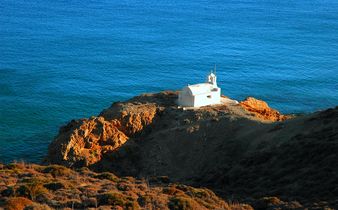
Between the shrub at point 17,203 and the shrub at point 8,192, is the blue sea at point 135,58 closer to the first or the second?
the shrub at point 8,192

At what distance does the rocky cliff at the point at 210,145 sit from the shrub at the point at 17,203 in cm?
1235

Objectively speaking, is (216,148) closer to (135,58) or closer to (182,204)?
(182,204)

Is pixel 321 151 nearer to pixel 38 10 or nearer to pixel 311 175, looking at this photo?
A: pixel 311 175

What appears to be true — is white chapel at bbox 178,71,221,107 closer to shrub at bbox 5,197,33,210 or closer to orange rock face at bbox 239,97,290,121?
orange rock face at bbox 239,97,290,121

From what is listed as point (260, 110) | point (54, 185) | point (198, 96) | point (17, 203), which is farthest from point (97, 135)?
point (17, 203)

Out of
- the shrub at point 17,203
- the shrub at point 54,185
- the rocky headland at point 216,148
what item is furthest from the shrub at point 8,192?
the rocky headland at point 216,148

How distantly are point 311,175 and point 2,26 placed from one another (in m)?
92.2

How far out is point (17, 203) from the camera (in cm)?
2080

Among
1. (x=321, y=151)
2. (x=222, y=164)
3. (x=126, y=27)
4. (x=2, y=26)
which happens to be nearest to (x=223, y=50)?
(x=126, y=27)

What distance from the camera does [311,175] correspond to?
29438 mm

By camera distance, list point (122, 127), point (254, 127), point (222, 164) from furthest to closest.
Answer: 1. point (122, 127)
2. point (254, 127)
3. point (222, 164)

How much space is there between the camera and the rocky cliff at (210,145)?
105 feet

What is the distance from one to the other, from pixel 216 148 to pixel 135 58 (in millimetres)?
51859

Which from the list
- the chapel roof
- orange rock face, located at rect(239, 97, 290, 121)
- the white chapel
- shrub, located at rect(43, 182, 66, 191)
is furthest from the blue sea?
shrub, located at rect(43, 182, 66, 191)
